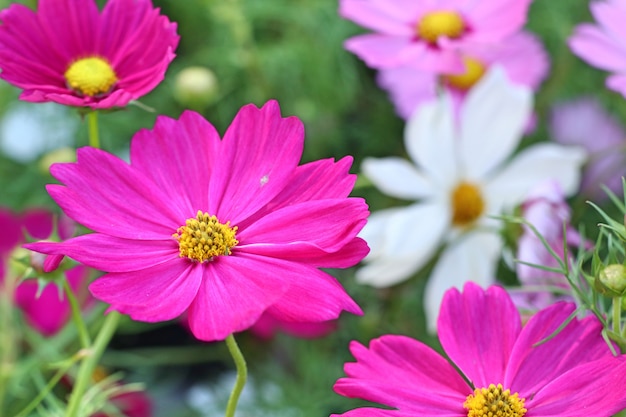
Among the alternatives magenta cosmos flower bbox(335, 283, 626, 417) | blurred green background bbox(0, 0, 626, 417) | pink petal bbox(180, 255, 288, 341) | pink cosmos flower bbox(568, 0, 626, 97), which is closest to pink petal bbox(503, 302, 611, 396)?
magenta cosmos flower bbox(335, 283, 626, 417)

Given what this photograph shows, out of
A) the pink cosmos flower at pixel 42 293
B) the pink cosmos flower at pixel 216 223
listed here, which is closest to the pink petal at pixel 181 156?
the pink cosmos flower at pixel 216 223

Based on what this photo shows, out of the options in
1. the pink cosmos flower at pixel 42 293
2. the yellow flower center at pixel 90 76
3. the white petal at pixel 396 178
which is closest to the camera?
the yellow flower center at pixel 90 76

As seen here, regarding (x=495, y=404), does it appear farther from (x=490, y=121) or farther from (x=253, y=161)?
(x=490, y=121)

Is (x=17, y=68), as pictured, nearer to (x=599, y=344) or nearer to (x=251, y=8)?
(x=599, y=344)

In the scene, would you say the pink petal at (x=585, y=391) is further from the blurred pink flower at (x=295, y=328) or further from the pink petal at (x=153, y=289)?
the blurred pink flower at (x=295, y=328)

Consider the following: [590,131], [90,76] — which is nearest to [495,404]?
[90,76]

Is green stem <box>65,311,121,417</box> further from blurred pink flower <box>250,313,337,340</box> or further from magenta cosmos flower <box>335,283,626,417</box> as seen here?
blurred pink flower <box>250,313,337,340</box>

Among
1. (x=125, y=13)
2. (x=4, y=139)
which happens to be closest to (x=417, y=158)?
(x=125, y=13)
